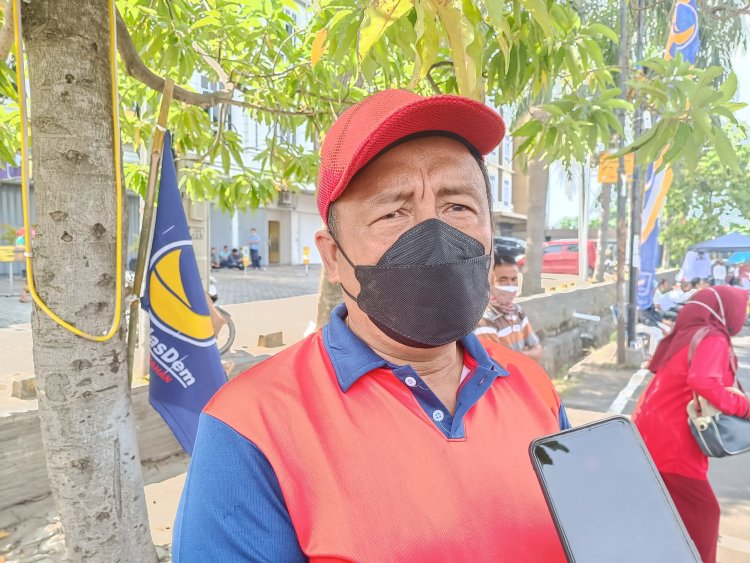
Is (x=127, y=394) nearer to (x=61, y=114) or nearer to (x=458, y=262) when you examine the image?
(x=61, y=114)

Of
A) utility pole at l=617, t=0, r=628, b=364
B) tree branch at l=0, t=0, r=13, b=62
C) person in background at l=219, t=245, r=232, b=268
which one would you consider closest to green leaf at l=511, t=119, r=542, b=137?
tree branch at l=0, t=0, r=13, b=62

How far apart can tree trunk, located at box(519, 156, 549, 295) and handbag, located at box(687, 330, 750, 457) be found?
878 cm

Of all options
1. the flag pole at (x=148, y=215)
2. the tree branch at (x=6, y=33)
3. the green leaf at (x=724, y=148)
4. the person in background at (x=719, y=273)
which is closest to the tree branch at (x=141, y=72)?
the flag pole at (x=148, y=215)

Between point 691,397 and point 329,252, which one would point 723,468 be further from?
point 329,252

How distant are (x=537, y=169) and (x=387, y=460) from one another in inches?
433

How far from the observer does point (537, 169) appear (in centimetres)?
1133

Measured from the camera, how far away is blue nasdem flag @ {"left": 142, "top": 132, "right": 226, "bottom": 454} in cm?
247

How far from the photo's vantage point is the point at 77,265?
71.4 inches

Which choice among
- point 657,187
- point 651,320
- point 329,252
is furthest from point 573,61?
point 651,320

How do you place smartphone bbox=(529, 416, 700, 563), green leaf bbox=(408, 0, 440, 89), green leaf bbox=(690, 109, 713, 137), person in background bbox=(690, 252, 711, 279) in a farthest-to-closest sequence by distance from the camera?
1. person in background bbox=(690, 252, 711, 279)
2. green leaf bbox=(690, 109, 713, 137)
3. green leaf bbox=(408, 0, 440, 89)
4. smartphone bbox=(529, 416, 700, 563)

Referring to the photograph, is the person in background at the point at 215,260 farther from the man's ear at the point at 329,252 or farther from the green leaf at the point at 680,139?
the man's ear at the point at 329,252

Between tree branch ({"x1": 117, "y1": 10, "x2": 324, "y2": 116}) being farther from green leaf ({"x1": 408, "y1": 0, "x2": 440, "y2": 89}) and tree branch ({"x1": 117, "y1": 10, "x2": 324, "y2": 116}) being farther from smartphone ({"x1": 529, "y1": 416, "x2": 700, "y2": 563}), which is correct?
smartphone ({"x1": 529, "y1": 416, "x2": 700, "y2": 563})

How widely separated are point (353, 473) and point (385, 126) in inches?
27.6

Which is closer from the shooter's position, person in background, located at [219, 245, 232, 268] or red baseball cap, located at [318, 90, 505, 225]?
red baseball cap, located at [318, 90, 505, 225]
